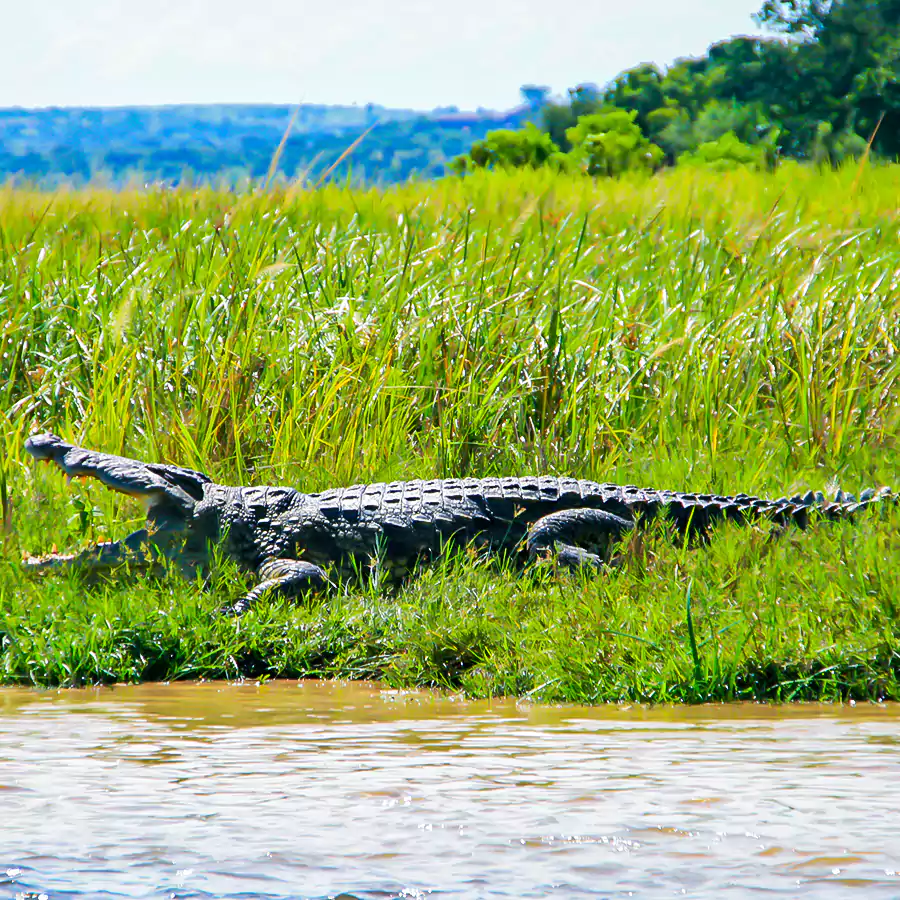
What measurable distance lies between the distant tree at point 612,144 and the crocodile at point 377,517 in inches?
808

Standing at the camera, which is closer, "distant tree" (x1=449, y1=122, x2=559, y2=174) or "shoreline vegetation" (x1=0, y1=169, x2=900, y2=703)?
"shoreline vegetation" (x1=0, y1=169, x2=900, y2=703)

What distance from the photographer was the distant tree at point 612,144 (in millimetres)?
28453

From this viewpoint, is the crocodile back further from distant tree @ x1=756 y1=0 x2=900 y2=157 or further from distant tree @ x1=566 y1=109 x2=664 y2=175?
distant tree @ x1=756 y1=0 x2=900 y2=157

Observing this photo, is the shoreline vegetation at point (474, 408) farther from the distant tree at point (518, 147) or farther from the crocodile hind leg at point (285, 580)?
the distant tree at point (518, 147)

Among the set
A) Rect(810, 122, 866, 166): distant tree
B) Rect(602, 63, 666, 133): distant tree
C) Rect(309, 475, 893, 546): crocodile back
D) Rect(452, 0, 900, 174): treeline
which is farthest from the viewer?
Rect(602, 63, 666, 133): distant tree

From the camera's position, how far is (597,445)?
23.3 feet

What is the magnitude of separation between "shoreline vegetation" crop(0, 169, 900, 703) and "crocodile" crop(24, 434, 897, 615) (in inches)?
7.8

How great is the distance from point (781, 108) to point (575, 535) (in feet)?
110

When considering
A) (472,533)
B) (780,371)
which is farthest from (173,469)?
(780,371)

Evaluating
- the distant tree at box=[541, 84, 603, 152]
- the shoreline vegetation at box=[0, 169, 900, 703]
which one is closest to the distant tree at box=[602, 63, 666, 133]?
the distant tree at box=[541, 84, 603, 152]

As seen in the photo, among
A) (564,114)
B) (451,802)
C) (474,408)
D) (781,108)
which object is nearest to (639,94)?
(564,114)

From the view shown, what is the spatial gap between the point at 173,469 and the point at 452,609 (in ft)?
5.76

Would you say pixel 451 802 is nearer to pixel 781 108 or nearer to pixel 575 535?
pixel 575 535

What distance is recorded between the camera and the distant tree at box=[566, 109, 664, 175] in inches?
1120
